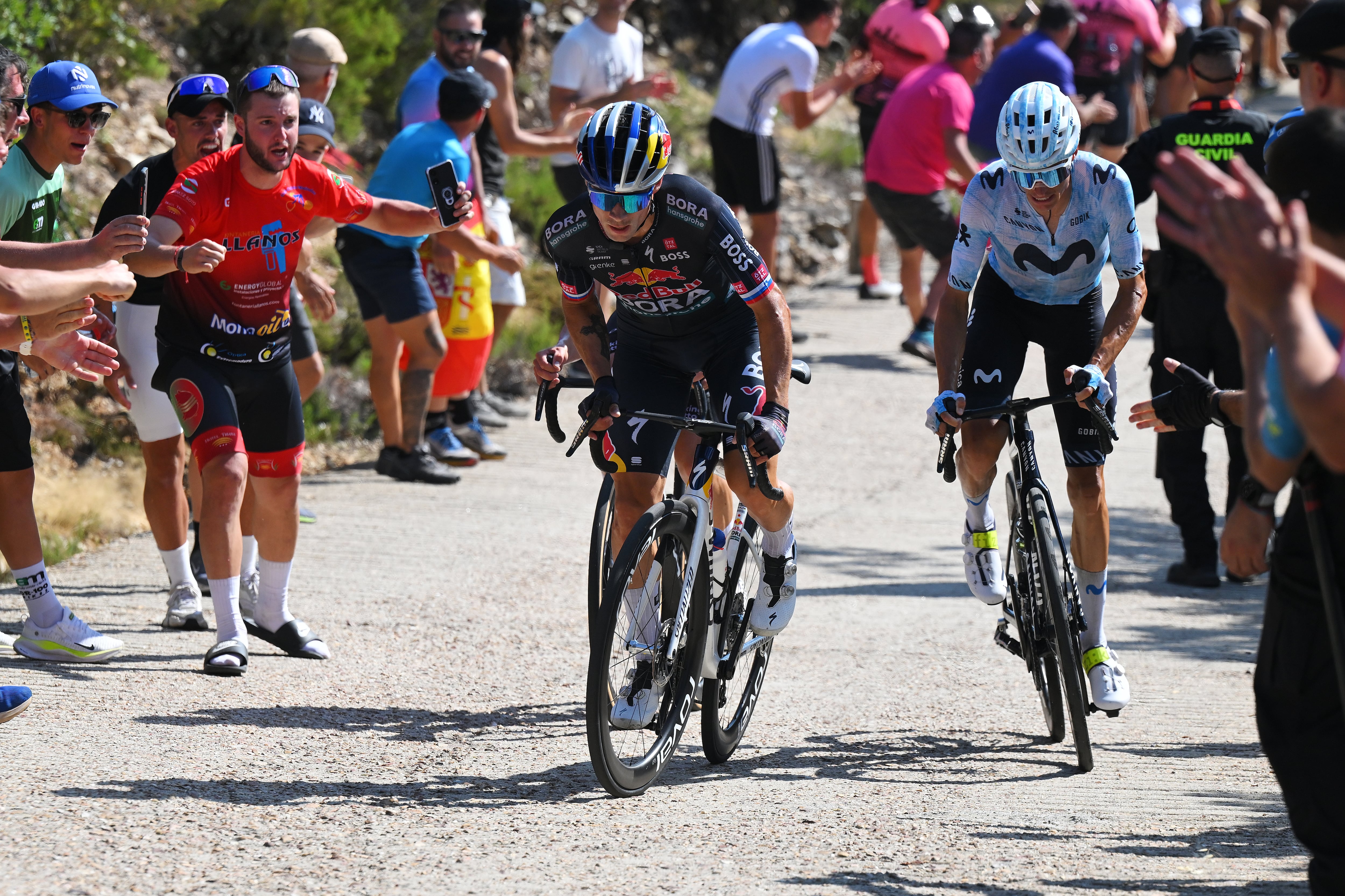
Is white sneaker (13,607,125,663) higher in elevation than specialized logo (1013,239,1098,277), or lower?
lower

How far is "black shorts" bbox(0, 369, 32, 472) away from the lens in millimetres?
5672

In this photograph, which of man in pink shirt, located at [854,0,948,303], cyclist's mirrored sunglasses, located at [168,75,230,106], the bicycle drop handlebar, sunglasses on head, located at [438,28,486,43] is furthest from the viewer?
man in pink shirt, located at [854,0,948,303]

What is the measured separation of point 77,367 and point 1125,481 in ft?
23.8

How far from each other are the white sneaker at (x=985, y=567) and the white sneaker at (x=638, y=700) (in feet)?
5.23

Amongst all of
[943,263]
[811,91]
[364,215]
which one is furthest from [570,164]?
[364,215]

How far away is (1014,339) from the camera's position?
5855 mm

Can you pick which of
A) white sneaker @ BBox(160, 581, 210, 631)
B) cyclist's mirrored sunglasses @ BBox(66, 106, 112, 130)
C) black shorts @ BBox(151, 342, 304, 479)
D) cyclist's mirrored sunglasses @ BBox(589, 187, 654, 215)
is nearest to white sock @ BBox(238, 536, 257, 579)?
white sneaker @ BBox(160, 581, 210, 631)

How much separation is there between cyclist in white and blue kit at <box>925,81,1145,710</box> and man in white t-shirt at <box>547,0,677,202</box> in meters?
5.55

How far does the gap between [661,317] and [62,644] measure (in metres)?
2.69

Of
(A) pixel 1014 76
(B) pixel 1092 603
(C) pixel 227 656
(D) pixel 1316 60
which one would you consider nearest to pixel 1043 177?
(D) pixel 1316 60

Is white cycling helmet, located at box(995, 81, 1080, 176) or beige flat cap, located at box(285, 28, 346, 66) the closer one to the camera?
white cycling helmet, located at box(995, 81, 1080, 176)

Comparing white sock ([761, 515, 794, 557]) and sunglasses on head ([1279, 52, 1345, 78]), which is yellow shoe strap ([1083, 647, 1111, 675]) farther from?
sunglasses on head ([1279, 52, 1345, 78])

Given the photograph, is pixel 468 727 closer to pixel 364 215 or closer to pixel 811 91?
pixel 364 215

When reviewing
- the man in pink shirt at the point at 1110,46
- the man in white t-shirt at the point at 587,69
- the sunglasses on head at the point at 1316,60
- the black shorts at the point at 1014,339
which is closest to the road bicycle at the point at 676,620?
the black shorts at the point at 1014,339
